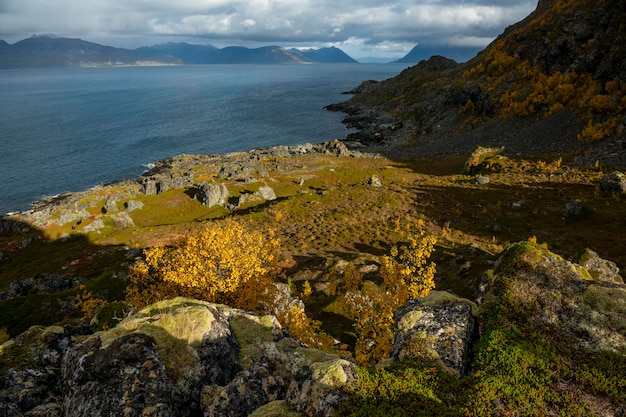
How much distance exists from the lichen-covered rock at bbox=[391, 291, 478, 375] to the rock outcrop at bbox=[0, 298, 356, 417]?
10.3 feet

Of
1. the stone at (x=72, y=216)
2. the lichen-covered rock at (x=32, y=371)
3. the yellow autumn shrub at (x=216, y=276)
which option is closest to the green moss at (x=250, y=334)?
the yellow autumn shrub at (x=216, y=276)

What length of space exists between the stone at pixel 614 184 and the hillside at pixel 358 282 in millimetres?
199

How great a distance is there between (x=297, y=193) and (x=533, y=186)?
46491 mm

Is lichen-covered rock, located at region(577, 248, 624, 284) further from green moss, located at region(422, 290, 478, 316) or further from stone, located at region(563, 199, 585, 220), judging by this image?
stone, located at region(563, 199, 585, 220)

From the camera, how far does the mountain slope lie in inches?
3398

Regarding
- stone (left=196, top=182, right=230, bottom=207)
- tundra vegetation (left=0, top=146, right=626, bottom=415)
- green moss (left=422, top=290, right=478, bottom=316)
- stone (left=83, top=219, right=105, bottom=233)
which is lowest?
stone (left=83, top=219, right=105, bottom=233)

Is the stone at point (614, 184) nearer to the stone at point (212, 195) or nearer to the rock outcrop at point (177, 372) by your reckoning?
the rock outcrop at point (177, 372)

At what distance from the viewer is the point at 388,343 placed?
20.9 meters

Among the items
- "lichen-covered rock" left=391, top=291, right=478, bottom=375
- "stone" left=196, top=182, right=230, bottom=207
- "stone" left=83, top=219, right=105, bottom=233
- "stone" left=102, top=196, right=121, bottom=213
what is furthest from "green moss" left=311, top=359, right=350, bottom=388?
"stone" left=102, top=196, right=121, bottom=213

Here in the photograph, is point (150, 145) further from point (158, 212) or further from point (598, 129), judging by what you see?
point (598, 129)

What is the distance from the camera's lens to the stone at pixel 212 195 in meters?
78.5

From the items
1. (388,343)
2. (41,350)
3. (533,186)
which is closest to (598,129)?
(533,186)

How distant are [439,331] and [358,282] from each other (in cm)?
2017

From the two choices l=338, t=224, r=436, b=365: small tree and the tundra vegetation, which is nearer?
the tundra vegetation
